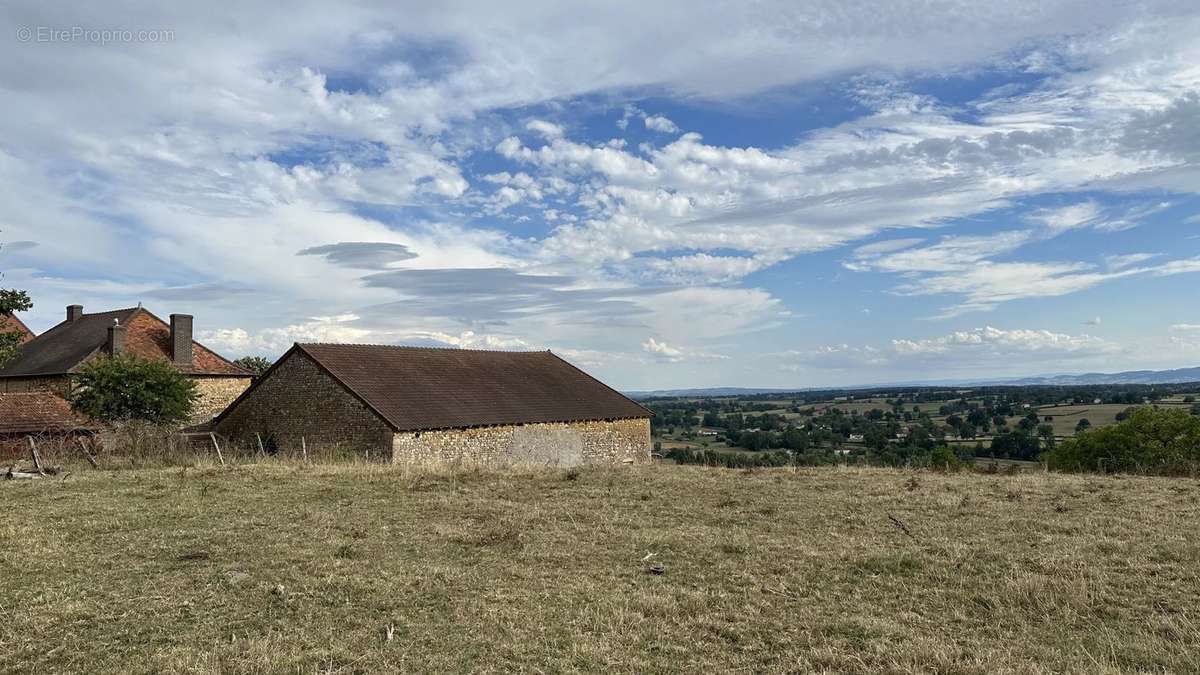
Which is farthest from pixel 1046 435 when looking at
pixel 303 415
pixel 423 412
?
pixel 303 415

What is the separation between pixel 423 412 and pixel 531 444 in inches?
188

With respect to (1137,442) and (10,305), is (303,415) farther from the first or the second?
(1137,442)

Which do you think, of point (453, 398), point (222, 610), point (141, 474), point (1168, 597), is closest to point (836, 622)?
point (1168, 597)

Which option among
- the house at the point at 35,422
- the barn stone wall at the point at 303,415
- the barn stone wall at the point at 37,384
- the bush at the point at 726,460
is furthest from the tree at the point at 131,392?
the bush at the point at 726,460

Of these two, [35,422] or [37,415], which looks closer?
[35,422]

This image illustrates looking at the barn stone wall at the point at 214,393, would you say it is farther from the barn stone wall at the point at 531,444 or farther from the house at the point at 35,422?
the barn stone wall at the point at 531,444

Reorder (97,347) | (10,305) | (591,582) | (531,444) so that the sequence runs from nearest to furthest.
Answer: (591,582), (10,305), (531,444), (97,347)

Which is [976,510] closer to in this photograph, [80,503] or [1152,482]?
[1152,482]

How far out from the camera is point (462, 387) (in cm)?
2902

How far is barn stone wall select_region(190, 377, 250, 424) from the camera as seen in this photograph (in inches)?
1485

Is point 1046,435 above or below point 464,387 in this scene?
below

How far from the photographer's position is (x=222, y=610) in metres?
7.27

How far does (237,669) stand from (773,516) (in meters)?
8.81

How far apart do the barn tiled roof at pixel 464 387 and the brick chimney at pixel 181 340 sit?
14.7 meters
